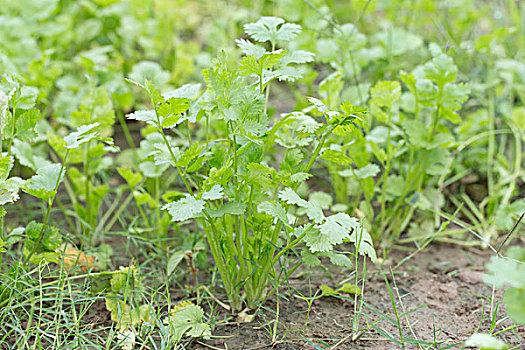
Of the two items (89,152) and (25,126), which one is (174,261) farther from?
(25,126)

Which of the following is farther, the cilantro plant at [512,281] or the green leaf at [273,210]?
the green leaf at [273,210]

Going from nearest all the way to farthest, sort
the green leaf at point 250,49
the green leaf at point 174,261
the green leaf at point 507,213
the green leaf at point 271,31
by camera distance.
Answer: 1. the green leaf at point 250,49
2. the green leaf at point 271,31
3. the green leaf at point 174,261
4. the green leaf at point 507,213

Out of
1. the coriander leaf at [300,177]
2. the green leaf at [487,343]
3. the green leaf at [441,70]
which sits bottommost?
the green leaf at [487,343]


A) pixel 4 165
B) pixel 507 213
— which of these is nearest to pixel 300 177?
Result: pixel 4 165

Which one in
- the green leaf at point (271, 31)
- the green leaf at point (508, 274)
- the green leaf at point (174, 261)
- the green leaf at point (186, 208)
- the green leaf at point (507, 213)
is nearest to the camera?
the green leaf at point (508, 274)

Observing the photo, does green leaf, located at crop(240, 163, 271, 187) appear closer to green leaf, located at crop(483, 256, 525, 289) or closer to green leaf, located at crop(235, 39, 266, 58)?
green leaf, located at crop(235, 39, 266, 58)

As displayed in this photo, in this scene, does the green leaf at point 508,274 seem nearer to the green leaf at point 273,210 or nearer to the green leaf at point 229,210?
the green leaf at point 273,210

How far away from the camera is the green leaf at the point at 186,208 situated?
1.29 metres

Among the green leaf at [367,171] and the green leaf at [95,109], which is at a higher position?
the green leaf at [95,109]

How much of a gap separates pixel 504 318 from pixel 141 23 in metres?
2.37

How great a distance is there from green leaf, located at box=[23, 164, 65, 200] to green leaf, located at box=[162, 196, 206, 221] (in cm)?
41

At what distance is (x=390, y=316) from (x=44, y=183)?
3.66ft

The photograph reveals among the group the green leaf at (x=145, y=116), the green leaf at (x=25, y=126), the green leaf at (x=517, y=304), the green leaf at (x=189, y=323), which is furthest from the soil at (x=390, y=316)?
the green leaf at (x=25, y=126)

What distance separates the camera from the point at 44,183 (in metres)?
1.53
